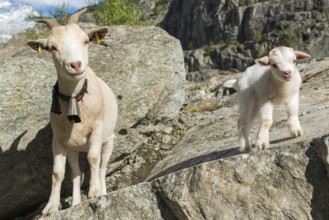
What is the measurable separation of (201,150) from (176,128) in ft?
8.27

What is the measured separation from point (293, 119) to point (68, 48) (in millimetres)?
4446

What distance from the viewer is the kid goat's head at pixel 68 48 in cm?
712

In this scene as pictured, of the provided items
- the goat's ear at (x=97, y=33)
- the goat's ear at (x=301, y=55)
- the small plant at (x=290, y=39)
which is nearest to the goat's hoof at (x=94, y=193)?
the goat's ear at (x=97, y=33)

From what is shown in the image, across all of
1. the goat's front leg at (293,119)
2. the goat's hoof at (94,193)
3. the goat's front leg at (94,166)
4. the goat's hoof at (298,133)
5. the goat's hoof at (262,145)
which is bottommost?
the goat's hoof at (94,193)

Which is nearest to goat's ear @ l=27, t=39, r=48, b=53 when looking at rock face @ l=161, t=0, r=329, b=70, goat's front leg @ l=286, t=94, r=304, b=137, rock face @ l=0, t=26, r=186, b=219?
rock face @ l=0, t=26, r=186, b=219

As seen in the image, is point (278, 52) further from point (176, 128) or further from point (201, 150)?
point (176, 128)

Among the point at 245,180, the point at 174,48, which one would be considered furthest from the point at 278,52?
the point at 174,48

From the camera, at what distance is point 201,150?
10.4 metres

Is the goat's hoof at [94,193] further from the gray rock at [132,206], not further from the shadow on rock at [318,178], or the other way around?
the shadow on rock at [318,178]

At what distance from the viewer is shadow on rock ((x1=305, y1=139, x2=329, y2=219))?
20.1 feet

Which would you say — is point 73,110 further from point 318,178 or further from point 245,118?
point 318,178

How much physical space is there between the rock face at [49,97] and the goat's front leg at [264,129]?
412 centimetres

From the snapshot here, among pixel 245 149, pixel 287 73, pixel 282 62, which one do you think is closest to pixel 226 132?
pixel 245 149

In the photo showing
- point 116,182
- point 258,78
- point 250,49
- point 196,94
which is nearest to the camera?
point 258,78
